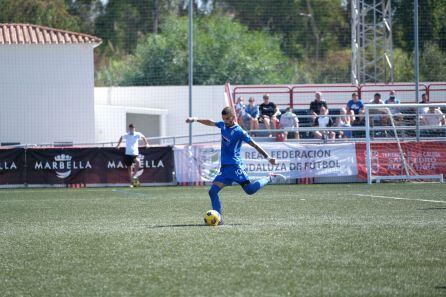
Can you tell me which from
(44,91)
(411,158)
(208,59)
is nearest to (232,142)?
(411,158)

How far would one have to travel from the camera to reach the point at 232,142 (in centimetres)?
1238

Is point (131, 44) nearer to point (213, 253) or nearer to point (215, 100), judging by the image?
point (215, 100)

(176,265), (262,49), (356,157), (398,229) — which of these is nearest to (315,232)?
(398,229)

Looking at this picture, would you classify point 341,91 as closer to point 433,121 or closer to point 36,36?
point 433,121

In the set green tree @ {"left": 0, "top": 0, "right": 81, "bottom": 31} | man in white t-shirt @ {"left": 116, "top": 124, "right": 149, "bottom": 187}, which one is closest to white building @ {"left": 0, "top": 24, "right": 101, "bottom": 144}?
man in white t-shirt @ {"left": 116, "top": 124, "right": 149, "bottom": 187}

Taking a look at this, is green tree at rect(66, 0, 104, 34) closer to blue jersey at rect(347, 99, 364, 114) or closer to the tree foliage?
the tree foliage

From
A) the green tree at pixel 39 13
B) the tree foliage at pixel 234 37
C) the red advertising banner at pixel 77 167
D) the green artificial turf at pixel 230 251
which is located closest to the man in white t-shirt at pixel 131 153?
the red advertising banner at pixel 77 167

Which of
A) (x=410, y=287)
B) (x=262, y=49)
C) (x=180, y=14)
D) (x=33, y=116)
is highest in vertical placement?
(x=180, y=14)

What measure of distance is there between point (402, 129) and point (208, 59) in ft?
62.8

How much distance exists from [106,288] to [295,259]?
2080 millimetres

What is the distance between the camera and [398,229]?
416 inches

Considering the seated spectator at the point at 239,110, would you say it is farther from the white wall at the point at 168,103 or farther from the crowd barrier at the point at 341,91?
the white wall at the point at 168,103

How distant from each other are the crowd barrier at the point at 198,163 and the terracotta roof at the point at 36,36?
866cm

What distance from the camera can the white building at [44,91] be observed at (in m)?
30.7
